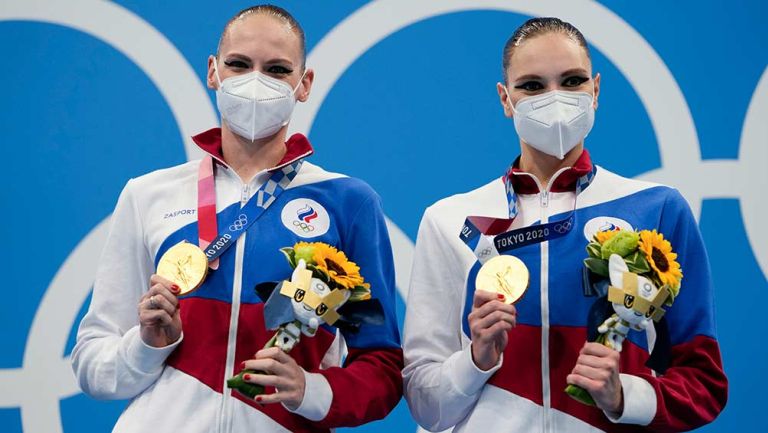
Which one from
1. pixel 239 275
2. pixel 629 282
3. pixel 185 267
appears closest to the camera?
pixel 629 282

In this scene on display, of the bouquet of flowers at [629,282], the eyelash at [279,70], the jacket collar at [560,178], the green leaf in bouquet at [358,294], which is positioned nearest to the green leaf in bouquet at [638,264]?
the bouquet of flowers at [629,282]

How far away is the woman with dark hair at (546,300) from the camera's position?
2496 mm

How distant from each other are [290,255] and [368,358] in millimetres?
415

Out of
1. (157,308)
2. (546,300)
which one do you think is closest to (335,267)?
(157,308)

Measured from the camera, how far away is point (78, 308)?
3996 mm

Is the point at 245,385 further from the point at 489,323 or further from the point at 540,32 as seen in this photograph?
the point at 540,32

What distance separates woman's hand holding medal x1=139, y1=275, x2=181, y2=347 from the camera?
2.49 meters

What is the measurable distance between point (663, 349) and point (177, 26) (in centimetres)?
238

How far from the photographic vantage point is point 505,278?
2.50 metres

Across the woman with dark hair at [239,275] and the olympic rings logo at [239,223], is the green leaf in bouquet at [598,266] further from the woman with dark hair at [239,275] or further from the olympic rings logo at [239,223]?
the olympic rings logo at [239,223]

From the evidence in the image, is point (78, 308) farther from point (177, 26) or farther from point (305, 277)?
point (305, 277)

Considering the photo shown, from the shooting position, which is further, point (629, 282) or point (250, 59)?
point (250, 59)

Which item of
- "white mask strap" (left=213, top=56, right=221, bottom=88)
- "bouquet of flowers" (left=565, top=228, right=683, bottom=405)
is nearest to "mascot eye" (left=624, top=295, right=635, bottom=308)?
"bouquet of flowers" (left=565, top=228, right=683, bottom=405)

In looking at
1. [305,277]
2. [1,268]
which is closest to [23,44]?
[1,268]
